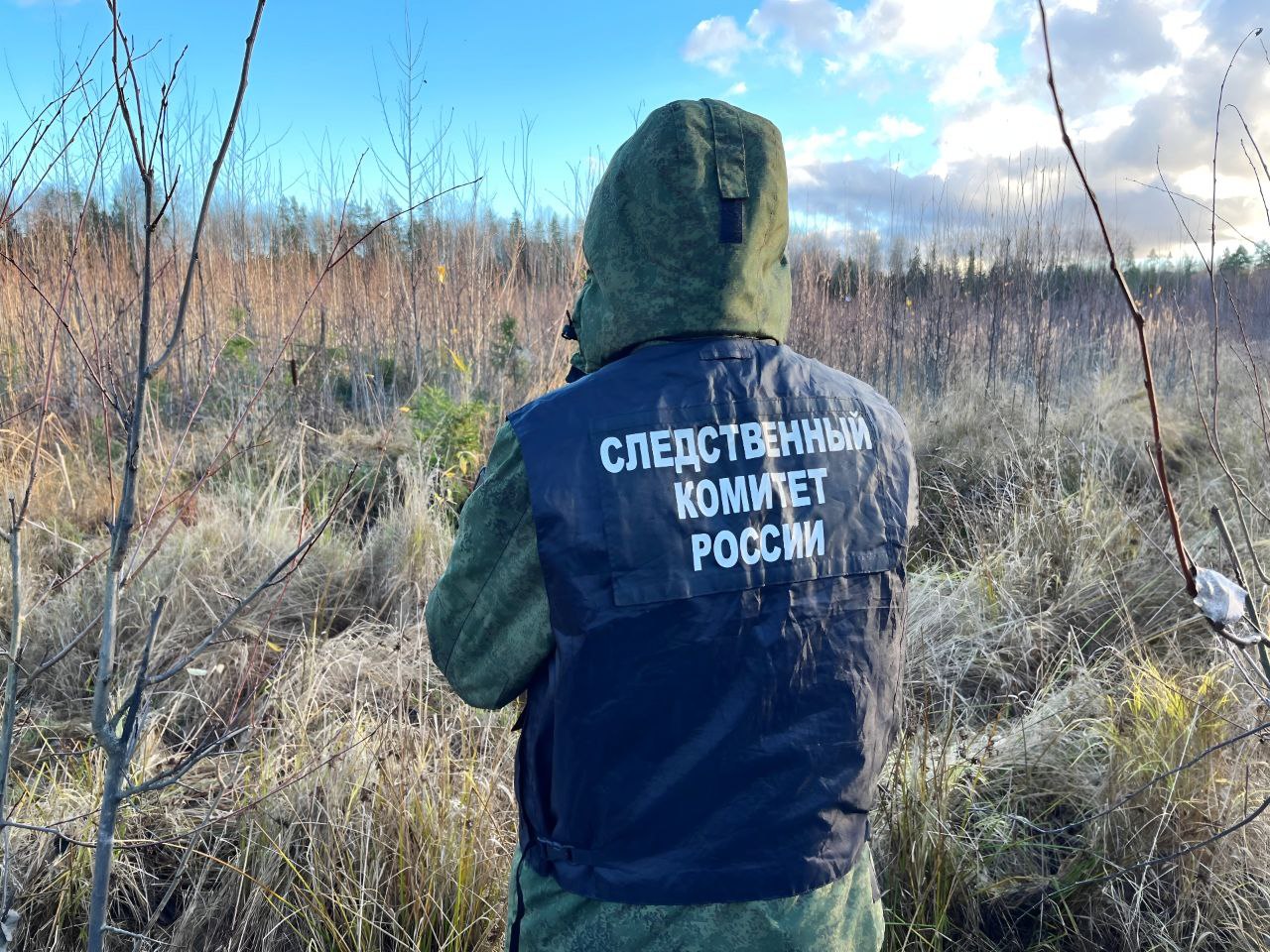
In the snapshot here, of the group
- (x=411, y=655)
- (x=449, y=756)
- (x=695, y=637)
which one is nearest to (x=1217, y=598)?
(x=695, y=637)

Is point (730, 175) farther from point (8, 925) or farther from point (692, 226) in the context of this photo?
point (8, 925)

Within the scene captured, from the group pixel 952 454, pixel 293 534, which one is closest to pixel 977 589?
pixel 952 454

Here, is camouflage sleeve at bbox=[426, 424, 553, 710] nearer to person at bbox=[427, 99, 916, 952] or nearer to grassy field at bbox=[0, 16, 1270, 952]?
person at bbox=[427, 99, 916, 952]

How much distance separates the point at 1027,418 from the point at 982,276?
12.5 feet

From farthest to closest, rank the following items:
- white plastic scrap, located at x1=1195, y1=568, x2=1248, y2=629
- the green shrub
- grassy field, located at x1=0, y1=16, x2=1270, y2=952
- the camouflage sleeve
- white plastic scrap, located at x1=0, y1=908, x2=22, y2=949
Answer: the green shrub < grassy field, located at x1=0, y1=16, x2=1270, y2=952 < white plastic scrap, located at x1=0, y1=908, x2=22, y2=949 < the camouflage sleeve < white plastic scrap, located at x1=1195, y1=568, x2=1248, y2=629

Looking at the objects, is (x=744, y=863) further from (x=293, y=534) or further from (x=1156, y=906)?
(x=293, y=534)

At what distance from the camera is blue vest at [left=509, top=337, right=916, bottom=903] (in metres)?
1.03

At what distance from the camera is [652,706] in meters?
1.03

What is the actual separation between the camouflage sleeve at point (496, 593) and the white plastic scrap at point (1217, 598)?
2.60 ft

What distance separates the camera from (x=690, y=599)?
1044 mm

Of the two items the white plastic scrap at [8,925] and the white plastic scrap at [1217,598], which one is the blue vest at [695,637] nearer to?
the white plastic scrap at [1217,598]

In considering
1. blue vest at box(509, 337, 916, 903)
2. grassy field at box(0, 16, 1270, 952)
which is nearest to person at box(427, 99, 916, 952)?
blue vest at box(509, 337, 916, 903)

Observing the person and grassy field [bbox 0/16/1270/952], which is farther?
grassy field [bbox 0/16/1270/952]

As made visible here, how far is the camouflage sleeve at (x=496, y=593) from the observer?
105 centimetres
